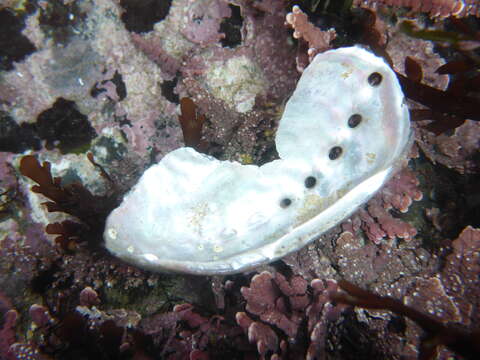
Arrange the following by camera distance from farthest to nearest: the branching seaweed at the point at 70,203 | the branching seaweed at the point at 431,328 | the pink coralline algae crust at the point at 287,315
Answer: the branching seaweed at the point at 70,203, the pink coralline algae crust at the point at 287,315, the branching seaweed at the point at 431,328

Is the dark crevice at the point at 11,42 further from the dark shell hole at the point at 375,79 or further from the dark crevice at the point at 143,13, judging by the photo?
the dark shell hole at the point at 375,79

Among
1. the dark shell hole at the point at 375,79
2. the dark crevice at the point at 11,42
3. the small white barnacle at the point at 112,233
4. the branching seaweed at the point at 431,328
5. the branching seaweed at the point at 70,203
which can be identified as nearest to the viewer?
the branching seaweed at the point at 431,328

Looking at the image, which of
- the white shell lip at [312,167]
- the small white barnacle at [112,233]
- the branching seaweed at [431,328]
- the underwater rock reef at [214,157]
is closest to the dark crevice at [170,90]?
the underwater rock reef at [214,157]

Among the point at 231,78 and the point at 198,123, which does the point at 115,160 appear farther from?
the point at 231,78

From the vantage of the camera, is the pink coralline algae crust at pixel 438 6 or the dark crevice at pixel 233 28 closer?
the pink coralline algae crust at pixel 438 6

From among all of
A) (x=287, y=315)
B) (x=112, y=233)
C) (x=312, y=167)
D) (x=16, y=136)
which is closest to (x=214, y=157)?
(x=312, y=167)

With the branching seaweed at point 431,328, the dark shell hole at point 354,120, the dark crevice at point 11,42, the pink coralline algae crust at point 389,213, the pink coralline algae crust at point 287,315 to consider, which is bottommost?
the pink coralline algae crust at point 287,315
